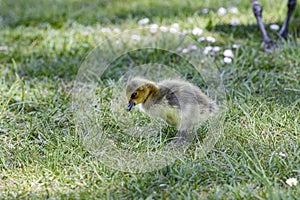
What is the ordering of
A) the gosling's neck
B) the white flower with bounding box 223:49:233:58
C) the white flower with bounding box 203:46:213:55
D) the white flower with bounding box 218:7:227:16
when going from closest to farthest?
the gosling's neck
the white flower with bounding box 223:49:233:58
the white flower with bounding box 203:46:213:55
the white flower with bounding box 218:7:227:16

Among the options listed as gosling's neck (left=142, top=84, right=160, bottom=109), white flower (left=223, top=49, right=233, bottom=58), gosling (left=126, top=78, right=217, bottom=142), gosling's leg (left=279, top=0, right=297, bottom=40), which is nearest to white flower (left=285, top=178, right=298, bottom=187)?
gosling (left=126, top=78, right=217, bottom=142)

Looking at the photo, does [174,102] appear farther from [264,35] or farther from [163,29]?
[163,29]

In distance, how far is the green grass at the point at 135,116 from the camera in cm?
236

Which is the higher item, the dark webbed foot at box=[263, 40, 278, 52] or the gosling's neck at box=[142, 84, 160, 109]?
the gosling's neck at box=[142, 84, 160, 109]

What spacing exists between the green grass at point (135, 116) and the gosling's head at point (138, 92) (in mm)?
209

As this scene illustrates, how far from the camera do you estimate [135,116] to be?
3078 mm

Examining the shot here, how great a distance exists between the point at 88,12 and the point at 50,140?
296 centimetres

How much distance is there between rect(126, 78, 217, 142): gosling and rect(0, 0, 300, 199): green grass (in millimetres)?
149

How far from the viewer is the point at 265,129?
9.27 feet

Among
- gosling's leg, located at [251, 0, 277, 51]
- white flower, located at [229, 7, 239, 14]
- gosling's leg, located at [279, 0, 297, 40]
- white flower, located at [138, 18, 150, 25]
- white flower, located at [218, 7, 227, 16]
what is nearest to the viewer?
gosling's leg, located at [251, 0, 277, 51]

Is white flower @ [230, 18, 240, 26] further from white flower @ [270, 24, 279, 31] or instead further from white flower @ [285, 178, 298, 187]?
white flower @ [285, 178, 298, 187]

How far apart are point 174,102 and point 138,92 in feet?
0.71

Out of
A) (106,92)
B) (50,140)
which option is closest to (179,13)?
(106,92)

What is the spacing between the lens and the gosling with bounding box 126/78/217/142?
8.93 ft
